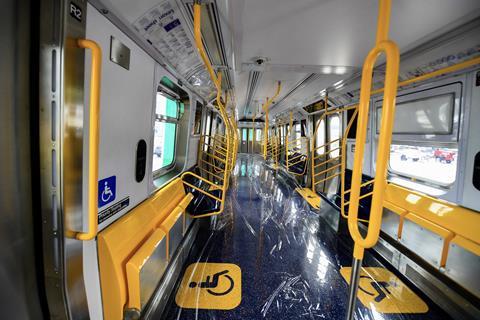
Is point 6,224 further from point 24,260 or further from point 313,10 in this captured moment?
point 313,10

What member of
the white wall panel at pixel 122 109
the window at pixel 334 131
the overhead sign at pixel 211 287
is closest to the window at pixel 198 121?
the white wall panel at pixel 122 109

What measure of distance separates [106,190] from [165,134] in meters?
2.32

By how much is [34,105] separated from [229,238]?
10.0 ft

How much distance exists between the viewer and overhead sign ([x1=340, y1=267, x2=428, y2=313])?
210cm

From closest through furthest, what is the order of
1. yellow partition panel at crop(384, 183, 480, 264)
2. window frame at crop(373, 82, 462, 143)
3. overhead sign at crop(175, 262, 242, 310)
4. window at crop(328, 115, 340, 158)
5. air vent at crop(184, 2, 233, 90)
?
air vent at crop(184, 2, 233, 90)
yellow partition panel at crop(384, 183, 480, 264)
overhead sign at crop(175, 262, 242, 310)
window frame at crop(373, 82, 462, 143)
window at crop(328, 115, 340, 158)

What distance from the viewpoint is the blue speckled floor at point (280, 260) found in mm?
2031

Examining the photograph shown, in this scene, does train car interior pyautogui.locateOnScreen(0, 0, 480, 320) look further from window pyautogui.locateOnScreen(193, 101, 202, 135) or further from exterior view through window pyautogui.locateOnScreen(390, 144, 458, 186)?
window pyautogui.locateOnScreen(193, 101, 202, 135)

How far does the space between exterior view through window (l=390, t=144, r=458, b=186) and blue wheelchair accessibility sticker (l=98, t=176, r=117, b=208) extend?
352cm

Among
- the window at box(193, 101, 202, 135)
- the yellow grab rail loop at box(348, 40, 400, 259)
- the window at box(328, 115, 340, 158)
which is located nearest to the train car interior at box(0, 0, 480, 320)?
the yellow grab rail loop at box(348, 40, 400, 259)

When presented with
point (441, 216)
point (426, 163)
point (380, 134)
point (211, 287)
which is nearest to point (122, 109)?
point (380, 134)

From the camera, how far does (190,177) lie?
4027 millimetres

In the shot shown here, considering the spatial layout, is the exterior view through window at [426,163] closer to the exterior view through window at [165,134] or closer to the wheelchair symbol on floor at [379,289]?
the wheelchair symbol on floor at [379,289]

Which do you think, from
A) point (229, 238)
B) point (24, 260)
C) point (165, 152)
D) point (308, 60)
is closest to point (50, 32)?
point (24, 260)

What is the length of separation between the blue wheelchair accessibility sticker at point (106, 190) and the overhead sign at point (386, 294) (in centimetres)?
259
